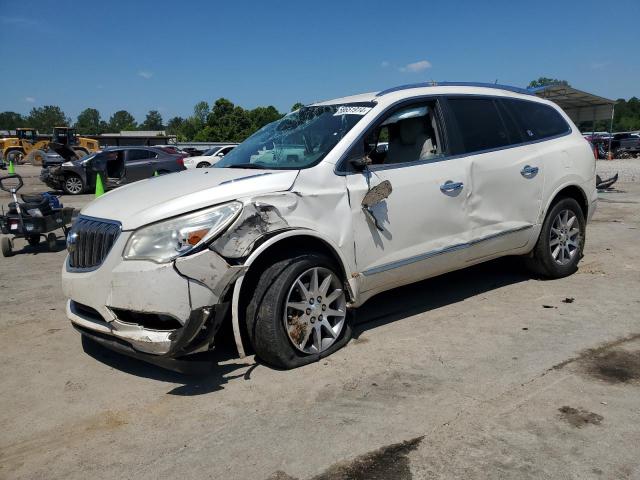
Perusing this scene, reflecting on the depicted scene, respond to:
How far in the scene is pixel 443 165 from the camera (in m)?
4.56

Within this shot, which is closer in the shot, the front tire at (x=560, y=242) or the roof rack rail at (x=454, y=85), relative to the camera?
the roof rack rail at (x=454, y=85)

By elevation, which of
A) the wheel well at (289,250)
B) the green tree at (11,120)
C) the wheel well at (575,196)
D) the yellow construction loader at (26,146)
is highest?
the green tree at (11,120)

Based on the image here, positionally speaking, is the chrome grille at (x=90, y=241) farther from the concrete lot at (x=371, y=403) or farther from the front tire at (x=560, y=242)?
the front tire at (x=560, y=242)

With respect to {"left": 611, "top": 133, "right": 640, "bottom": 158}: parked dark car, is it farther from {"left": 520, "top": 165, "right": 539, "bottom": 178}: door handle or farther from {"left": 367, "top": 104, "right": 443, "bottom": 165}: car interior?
{"left": 367, "top": 104, "right": 443, "bottom": 165}: car interior

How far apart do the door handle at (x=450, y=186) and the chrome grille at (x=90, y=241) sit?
101 inches

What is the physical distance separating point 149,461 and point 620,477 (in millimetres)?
2276

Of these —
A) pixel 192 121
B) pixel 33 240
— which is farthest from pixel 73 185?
A: pixel 192 121

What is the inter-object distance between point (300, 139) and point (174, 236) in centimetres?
151

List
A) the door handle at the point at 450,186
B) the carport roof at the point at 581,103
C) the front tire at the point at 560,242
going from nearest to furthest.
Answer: the door handle at the point at 450,186, the front tire at the point at 560,242, the carport roof at the point at 581,103

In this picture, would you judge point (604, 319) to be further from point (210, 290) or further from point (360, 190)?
point (210, 290)

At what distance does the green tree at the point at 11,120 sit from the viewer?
127m

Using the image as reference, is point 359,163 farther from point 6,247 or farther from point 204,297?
point 6,247

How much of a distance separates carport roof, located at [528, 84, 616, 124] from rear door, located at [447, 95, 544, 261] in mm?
14161

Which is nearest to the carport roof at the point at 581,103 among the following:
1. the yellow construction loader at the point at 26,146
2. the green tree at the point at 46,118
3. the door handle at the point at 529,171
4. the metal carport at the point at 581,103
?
the metal carport at the point at 581,103
